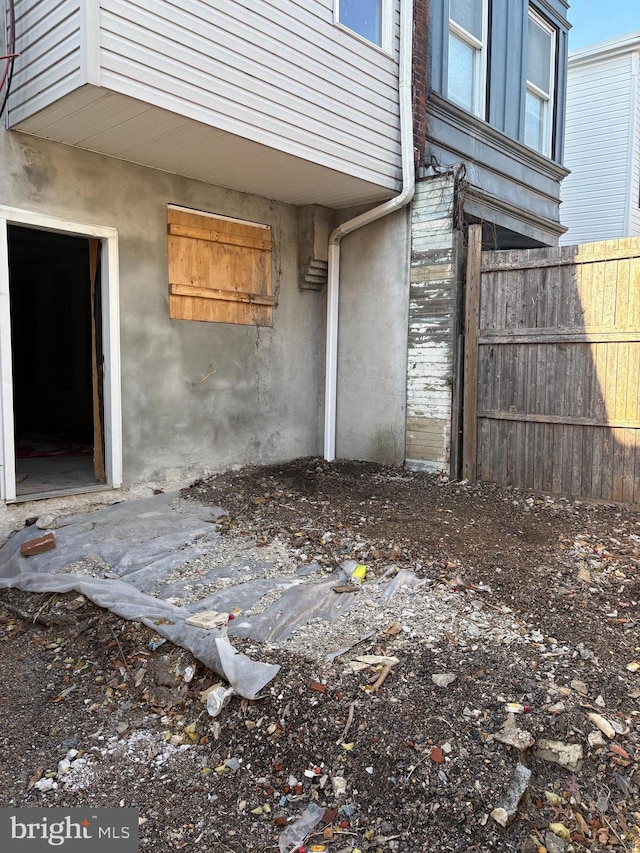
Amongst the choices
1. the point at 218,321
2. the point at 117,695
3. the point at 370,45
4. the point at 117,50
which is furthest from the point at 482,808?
the point at 370,45

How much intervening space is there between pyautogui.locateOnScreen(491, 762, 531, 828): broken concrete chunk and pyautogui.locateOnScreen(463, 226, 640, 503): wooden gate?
12.5ft

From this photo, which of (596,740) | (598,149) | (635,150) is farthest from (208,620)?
(598,149)

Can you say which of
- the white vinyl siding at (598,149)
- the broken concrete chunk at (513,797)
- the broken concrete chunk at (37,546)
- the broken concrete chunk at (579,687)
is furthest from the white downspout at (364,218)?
the white vinyl siding at (598,149)

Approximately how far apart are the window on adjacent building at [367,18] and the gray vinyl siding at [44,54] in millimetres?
2644

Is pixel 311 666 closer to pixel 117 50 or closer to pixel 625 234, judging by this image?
pixel 117 50

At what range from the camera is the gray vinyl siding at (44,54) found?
162 inches

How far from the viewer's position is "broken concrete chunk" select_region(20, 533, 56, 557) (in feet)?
15.0

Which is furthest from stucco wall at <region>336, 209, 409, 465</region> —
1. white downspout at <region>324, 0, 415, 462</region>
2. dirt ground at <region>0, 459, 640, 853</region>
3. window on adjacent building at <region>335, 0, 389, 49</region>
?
dirt ground at <region>0, 459, 640, 853</region>

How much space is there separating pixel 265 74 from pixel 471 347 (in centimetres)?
313

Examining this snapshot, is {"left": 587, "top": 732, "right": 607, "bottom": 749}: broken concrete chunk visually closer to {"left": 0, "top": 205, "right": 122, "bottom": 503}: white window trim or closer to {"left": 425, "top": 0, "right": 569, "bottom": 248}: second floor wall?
{"left": 0, "top": 205, "right": 122, "bottom": 503}: white window trim

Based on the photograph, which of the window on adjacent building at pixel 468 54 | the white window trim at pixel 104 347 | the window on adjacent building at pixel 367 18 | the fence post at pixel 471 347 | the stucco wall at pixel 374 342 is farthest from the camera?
the window on adjacent building at pixel 468 54

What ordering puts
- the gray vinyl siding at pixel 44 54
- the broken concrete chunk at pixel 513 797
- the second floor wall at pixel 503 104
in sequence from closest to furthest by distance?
the broken concrete chunk at pixel 513 797 < the gray vinyl siding at pixel 44 54 < the second floor wall at pixel 503 104

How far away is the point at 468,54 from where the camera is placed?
7891 mm

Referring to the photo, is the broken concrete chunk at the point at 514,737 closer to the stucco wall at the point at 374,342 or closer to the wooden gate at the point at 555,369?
the wooden gate at the point at 555,369
